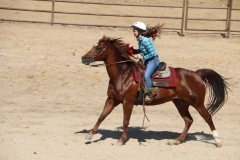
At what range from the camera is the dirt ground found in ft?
30.4

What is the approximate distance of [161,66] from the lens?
983cm

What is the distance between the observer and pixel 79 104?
1231 centimetres

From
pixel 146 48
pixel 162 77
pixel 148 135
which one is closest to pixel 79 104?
pixel 148 135

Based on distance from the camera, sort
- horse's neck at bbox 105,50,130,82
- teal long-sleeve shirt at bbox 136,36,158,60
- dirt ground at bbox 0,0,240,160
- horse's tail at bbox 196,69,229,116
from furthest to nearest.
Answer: horse's tail at bbox 196,69,229,116 < horse's neck at bbox 105,50,130,82 < teal long-sleeve shirt at bbox 136,36,158,60 < dirt ground at bbox 0,0,240,160

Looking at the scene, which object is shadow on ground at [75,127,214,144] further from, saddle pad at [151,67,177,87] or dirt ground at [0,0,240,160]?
saddle pad at [151,67,177,87]

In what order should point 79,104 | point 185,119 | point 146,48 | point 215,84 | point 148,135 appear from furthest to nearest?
point 79,104, point 148,135, point 215,84, point 185,119, point 146,48

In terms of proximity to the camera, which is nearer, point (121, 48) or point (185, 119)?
point (121, 48)

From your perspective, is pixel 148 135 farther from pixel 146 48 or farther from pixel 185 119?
pixel 146 48

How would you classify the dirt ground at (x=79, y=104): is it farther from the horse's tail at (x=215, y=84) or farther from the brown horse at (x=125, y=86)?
the horse's tail at (x=215, y=84)

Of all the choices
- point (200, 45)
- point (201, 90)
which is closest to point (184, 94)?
point (201, 90)

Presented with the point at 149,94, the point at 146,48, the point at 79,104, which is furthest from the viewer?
the point at 79,104

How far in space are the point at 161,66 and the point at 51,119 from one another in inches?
100

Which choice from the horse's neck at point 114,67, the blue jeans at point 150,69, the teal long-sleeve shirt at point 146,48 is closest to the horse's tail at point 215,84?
the blue jeans at point 150,69

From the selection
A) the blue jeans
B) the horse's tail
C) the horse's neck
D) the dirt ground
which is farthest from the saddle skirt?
the dirt ground
